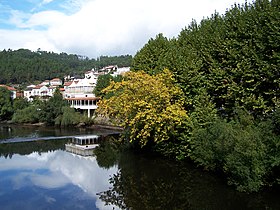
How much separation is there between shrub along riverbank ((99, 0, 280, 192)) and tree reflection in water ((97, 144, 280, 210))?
3.31ft

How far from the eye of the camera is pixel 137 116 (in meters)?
24.6

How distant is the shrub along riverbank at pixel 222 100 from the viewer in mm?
18562

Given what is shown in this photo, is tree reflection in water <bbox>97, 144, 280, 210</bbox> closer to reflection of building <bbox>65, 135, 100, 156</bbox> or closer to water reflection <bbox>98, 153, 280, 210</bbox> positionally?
water reflection <bbox>98, 153, 280, 210</bbox>

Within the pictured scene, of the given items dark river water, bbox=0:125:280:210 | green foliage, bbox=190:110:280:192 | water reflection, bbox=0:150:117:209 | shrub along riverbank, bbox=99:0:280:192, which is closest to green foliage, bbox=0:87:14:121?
dark river water, bbox=0:125:280:210

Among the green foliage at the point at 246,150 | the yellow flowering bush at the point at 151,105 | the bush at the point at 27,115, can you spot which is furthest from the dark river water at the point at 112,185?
the bush at the point at 27,115

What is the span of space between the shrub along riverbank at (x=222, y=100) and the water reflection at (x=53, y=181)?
17.3ft

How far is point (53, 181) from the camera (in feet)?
74.2

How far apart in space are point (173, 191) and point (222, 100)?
10220mm

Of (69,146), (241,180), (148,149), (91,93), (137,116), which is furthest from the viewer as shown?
(91,93)

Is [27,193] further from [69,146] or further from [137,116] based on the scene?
[69,146]

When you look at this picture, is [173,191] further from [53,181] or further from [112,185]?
[53,181]

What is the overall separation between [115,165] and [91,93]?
4190 centimetres

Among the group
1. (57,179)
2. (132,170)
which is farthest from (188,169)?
(57,179)

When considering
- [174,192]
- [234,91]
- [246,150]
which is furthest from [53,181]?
[234,91]
